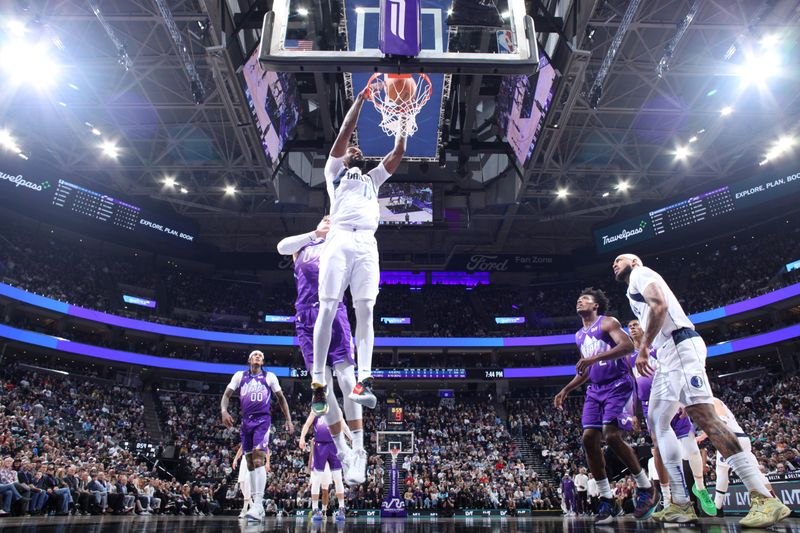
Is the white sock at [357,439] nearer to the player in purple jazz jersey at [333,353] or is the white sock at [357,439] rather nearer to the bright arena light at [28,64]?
the player in purple jazz jersey at [333,353]

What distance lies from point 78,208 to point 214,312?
404 inches

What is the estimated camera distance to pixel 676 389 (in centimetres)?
459

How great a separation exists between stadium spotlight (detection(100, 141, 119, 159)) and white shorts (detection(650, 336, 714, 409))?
20480 millimetres

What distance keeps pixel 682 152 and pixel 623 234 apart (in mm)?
7725

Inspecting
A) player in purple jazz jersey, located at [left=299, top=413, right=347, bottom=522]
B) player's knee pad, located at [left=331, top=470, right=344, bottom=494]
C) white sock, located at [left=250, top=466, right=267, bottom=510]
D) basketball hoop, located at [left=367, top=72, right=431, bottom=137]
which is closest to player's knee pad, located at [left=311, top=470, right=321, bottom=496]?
player in purple jazz jersey, located at [left=299, top=413, right=347, bottom=522]

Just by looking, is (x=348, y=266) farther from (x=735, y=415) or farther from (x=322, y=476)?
(x=735, y=415)

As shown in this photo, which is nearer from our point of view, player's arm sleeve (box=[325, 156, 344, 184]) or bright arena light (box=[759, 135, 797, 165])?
player's arm sleeve (box=[325, 156, 344, 184])

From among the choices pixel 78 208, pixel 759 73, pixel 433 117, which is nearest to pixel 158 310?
pixel 78 208

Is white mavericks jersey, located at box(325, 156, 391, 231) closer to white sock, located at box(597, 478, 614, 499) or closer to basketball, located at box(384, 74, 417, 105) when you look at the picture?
basketball, located at box(384, 74, 417, 105)

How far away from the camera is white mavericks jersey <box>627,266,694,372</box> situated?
472cm

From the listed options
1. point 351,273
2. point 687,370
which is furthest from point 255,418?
point 687,370

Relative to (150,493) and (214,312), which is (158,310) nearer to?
(214,312)

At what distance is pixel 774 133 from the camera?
20625 millimetres

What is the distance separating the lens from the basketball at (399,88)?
652 cm
